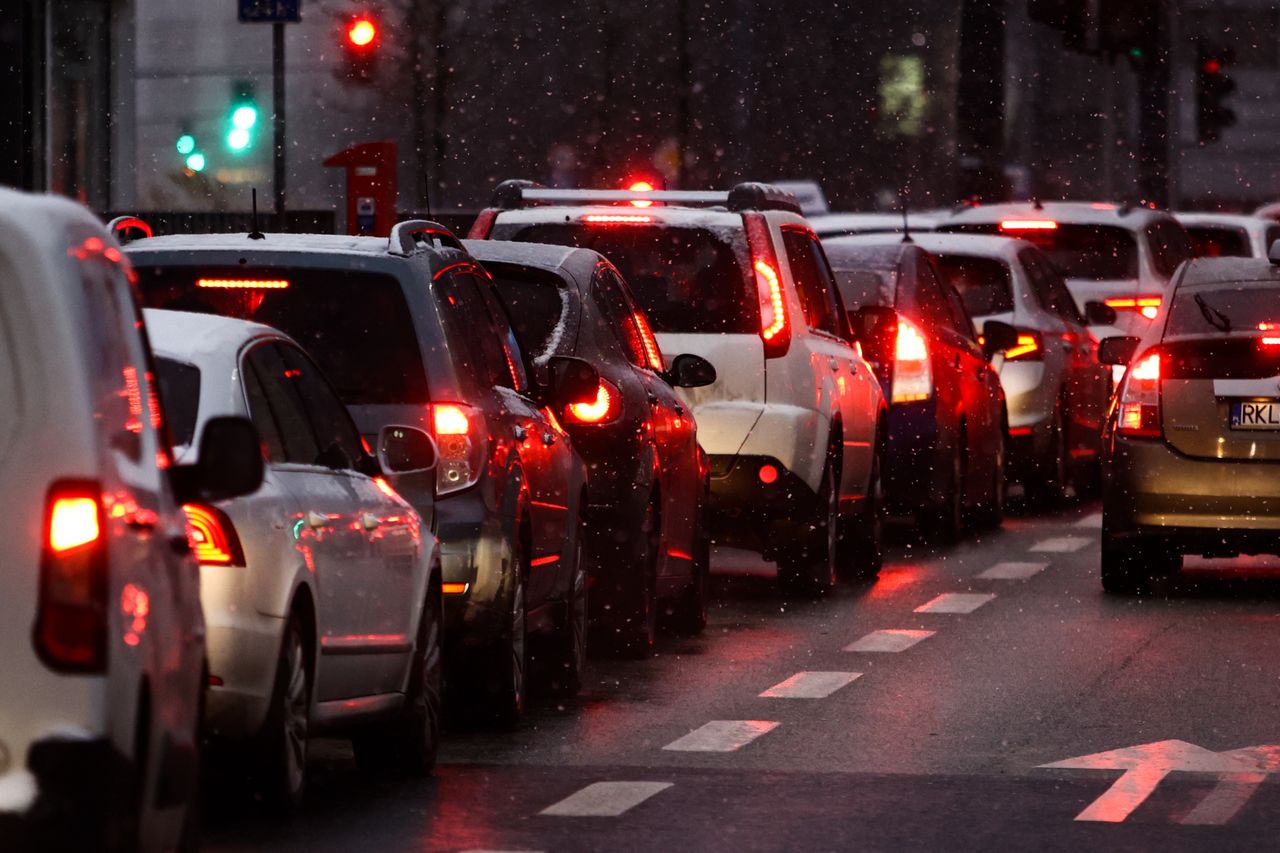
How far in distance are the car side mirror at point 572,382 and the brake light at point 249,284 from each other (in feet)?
6.11

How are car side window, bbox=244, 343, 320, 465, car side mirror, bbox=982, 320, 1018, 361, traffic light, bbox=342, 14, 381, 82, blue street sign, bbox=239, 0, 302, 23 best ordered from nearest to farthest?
car side window, bbox=244, 343, 320, 465
car side mirror, bbox=982, 320, 1018, 361
blue street sign, bbox=239, 0, 302, 23
traffic light, bbox=342, 14, 381, 82

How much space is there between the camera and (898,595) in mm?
16875

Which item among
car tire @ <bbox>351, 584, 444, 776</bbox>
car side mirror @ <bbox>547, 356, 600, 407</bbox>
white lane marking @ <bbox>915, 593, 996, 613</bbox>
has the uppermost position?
car side mirror @ <bbox>547, 356, 600, 407</bbox>

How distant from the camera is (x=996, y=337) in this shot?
2130 cm

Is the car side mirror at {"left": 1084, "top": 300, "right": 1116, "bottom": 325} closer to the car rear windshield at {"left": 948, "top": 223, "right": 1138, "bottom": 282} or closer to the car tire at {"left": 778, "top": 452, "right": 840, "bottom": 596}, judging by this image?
the car rear windshield at {"left": 948, "top": 223, "right": 1138, "bottom": 282}

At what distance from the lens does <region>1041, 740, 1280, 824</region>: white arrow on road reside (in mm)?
9414

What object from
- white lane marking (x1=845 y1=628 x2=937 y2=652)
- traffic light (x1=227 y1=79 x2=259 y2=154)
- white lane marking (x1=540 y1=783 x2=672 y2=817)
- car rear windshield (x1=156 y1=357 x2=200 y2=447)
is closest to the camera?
car rear windshield (x1=156 y1=357 x2=200 y2=447)

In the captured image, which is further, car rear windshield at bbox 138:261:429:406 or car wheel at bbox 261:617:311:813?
car rear windshield at bbox 138:261:429:406

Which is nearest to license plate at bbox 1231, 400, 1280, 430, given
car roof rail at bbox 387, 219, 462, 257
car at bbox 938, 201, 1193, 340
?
car roof rail at bbox 387, 219, 462, 257

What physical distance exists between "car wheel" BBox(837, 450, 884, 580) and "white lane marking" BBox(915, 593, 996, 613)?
105 centimetres

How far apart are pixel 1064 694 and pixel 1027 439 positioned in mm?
10510

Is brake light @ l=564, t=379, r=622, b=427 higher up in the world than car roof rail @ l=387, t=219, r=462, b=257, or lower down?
lower down

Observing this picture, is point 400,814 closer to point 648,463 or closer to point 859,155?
point 648,463

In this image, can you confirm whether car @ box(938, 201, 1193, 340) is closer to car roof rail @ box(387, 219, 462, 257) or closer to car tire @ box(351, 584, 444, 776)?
car roof rail @ box(387, 219, 462, 257)
